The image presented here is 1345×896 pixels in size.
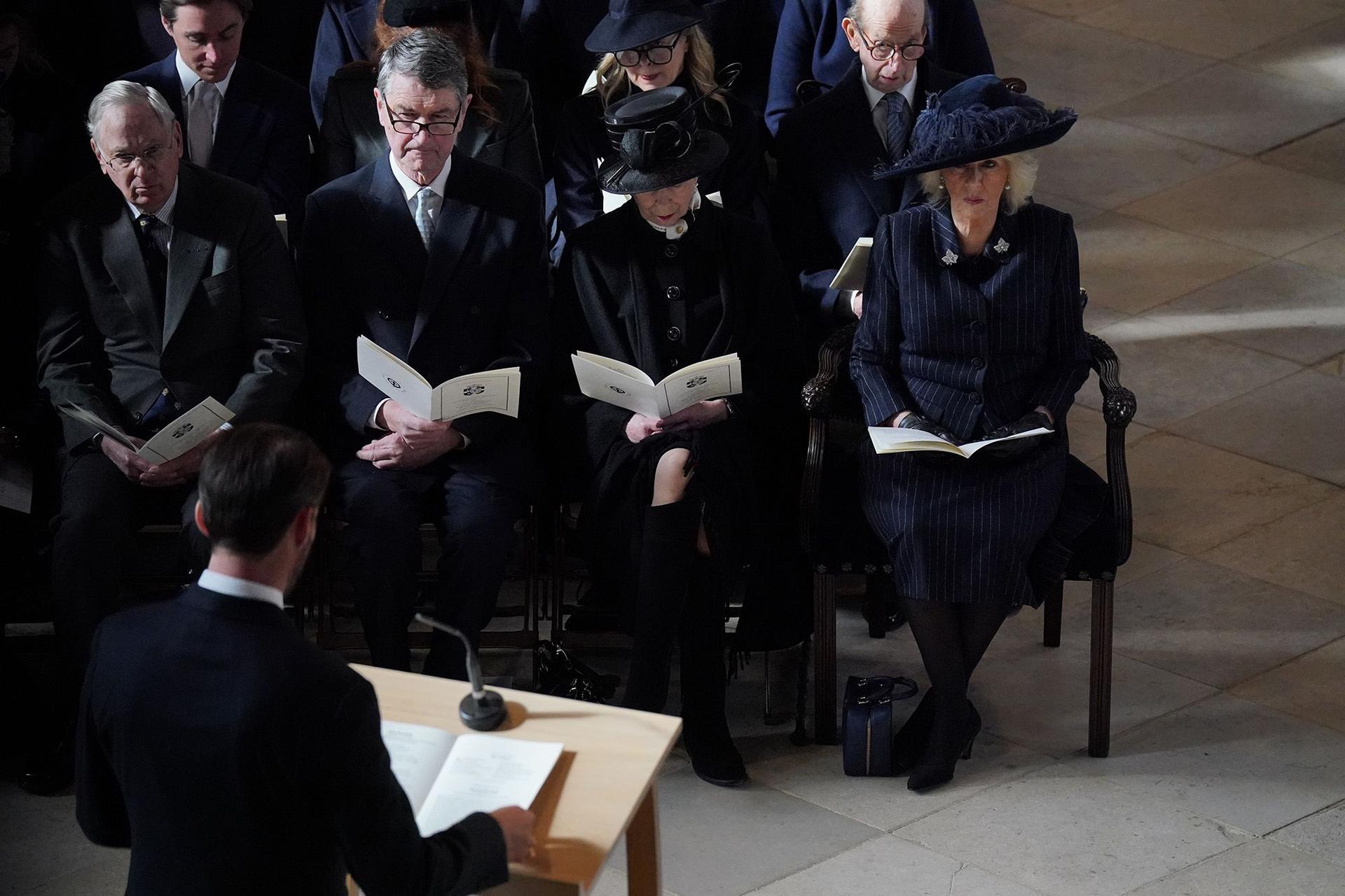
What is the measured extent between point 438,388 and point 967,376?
133cm

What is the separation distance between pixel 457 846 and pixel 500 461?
6.64 ft

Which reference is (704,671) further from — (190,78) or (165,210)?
(190,78)

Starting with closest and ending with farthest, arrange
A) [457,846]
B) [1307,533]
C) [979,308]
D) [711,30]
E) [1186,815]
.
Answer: [457,846] < [1186,815] < [979,308] < [1307,533] < [711,30]

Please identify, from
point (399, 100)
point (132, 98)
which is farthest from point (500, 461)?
point (132, 98)

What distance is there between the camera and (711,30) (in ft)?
19.1

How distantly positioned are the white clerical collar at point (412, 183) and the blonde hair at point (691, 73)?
0.71m

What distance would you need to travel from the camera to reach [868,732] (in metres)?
4.32

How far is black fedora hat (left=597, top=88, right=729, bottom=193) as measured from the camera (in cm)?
446

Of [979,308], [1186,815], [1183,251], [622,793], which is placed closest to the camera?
[622,793]

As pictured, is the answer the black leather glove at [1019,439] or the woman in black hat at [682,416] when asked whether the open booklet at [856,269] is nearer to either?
the woman in black hat at [682,416]

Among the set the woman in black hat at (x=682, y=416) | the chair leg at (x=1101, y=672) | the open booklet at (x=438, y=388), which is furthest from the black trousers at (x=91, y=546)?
the chair leg at (x=1101, y=672)

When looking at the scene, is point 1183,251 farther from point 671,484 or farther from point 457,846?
point 457,846

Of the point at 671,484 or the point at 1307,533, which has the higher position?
the point at 671,484

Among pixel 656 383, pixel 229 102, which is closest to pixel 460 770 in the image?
pixel 656 383
